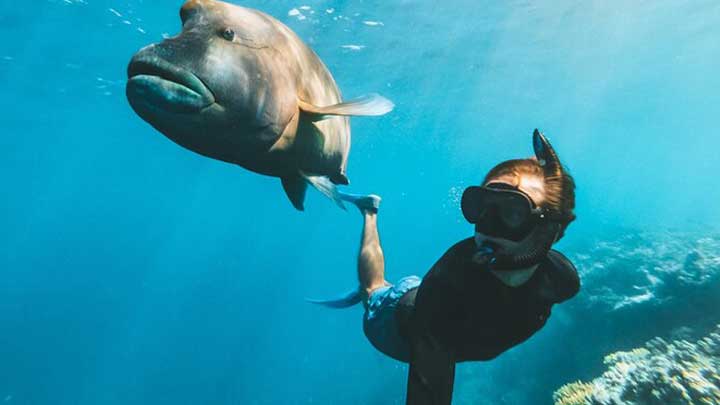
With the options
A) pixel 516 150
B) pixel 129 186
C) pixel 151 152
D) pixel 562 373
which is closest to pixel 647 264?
pixel 562 373

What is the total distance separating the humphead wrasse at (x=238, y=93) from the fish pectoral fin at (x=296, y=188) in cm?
19

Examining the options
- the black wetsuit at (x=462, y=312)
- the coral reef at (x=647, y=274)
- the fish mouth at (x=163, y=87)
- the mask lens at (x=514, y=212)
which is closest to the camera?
the mask lens at (x=514, y=212)

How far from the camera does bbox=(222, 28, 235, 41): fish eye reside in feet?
7.93

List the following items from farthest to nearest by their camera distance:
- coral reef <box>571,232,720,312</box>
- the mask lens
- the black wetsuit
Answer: coral reef <box>571,232,720,312</box> < the black wetsuit < the mask lens

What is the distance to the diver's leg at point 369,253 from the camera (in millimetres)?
4754

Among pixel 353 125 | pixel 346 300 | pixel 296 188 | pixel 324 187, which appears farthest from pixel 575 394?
pixel 353 125

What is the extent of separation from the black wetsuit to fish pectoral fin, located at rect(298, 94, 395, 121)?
1.19 metres

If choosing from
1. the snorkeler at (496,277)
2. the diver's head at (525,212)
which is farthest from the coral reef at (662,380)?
the diver's head at (525,212)

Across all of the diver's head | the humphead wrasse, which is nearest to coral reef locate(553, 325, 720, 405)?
the diver's head

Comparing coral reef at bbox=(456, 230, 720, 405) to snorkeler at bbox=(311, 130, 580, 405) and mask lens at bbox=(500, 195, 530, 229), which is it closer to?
snorkeler at bbox=(311, 130, 580, 405)

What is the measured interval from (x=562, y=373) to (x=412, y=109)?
31105 mm

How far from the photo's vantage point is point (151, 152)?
152 feet

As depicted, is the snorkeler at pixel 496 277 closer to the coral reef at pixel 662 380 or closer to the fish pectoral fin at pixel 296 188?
the fish pectoral fin at pixel 296 188

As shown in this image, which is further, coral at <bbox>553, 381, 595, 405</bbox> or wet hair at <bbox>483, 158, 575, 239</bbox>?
coral at <bbox>553, 381, 595, 405</bbox>
